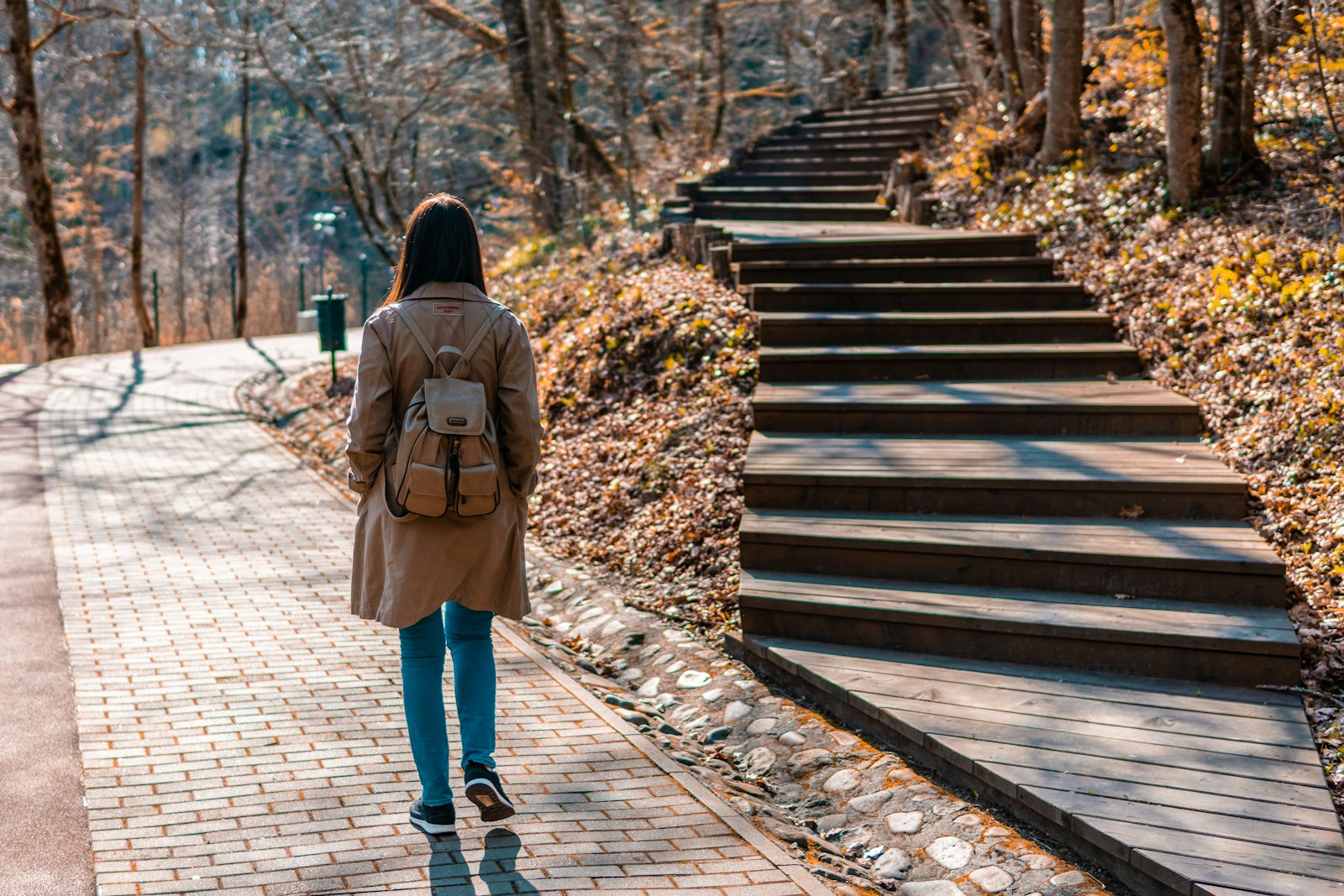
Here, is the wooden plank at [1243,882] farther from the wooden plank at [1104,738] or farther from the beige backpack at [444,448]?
the beige backpack at [444,448]

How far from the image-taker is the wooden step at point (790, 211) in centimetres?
1220

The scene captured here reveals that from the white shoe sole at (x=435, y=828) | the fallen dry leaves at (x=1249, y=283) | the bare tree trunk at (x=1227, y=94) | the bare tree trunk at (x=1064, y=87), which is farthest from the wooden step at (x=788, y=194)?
the white shoe sole at (x=435, y=828)

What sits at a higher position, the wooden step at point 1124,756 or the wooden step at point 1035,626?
the wooden step at point 1035,626

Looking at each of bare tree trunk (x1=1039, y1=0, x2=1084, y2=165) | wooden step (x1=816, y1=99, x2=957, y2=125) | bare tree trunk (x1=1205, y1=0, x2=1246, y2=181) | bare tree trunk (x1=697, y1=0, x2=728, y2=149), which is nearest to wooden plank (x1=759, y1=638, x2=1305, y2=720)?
bare tree trunk (x1=1205, y1=0, x2=1246, y2=181)

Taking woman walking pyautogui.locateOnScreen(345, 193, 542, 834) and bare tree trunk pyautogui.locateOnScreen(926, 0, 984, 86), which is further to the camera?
bare tree trunk pyautogui.locateOnScreen(926, 0, 984, 86)

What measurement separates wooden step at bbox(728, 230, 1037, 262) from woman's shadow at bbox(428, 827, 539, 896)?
658 centimetres

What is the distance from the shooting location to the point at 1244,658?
4.59m

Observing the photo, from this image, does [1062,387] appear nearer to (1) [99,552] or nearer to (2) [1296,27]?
(2) [1296,27]

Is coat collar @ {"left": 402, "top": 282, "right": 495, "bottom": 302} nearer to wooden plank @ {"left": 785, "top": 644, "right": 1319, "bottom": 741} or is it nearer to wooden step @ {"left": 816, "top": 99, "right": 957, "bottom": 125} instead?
wooden plank @ {"left": 785, "top": 644, "right": 1319, "bottom": 741}

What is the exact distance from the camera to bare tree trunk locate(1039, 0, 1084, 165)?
33.5ft

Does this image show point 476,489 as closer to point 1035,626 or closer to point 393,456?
point 393,456

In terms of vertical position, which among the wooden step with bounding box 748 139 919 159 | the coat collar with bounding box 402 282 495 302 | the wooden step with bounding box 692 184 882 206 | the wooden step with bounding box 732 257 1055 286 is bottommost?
the coat collar with bounding box 402 282 495 302

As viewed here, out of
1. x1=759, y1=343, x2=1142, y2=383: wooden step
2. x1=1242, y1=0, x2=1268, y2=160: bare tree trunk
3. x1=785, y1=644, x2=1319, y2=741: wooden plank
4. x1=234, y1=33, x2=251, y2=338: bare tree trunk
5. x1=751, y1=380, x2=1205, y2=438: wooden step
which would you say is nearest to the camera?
x1=785, y1=644, x2=1319, y2=741: wooden plank

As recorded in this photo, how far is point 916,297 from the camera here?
8.54 meters
